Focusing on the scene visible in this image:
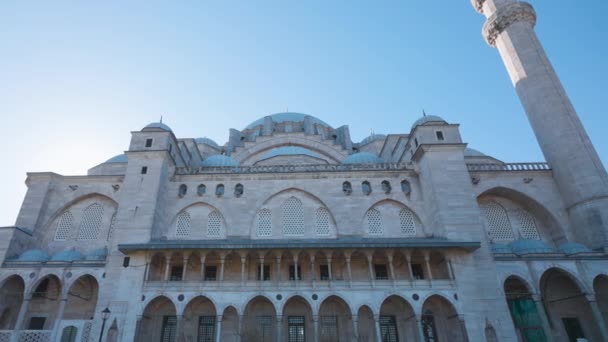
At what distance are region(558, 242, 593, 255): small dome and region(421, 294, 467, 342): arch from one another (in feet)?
24.4

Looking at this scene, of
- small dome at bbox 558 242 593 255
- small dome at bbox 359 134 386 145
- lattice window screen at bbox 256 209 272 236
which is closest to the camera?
small dome at bbox 558 242 593 255

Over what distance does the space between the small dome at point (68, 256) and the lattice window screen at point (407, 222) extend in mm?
18889

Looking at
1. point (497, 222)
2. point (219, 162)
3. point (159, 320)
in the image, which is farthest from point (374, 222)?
point (159, 320)

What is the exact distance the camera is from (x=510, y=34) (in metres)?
24.9

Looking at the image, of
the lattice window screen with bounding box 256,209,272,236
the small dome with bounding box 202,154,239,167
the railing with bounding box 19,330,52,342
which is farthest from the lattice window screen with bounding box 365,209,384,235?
the railing with bounding box 19,330,52,342

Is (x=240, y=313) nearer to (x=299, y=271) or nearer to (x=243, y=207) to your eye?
(x=299, y=271)

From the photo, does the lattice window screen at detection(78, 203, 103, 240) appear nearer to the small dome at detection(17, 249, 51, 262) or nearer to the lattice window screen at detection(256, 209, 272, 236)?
the small dome at detection(17, 249, 51, 262)

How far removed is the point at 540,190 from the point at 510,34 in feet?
39.3

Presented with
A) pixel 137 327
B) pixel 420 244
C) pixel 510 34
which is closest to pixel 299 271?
pixel 420 244

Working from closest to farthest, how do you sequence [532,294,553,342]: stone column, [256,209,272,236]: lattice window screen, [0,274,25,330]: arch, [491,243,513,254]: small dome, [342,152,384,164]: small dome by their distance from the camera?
[532,294,553,342]: stone column → [0,274,25,330]: arch → [491,243,513,254]: small dome → [256,209,272,236]: lattice window screen → [342,152,384,164]: small dome

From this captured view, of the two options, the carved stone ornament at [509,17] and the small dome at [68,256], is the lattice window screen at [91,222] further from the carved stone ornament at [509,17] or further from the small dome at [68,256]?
the carved stone ornament at [509,17]

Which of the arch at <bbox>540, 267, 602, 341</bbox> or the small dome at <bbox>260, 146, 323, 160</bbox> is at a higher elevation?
the small dome at <bbox>260, 146, 323, 160</bbox>

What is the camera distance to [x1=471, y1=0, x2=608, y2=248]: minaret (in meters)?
19.3

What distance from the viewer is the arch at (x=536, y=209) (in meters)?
20.5
